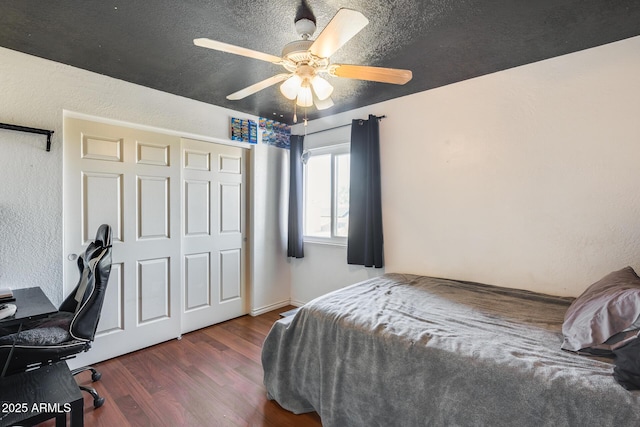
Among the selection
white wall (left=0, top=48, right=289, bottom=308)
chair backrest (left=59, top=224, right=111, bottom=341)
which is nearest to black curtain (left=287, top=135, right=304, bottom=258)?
white wall (left=0, top=48, right=289, bottom=308)

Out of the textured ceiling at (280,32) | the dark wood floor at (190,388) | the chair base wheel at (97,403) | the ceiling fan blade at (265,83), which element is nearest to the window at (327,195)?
the textured ceiling at (280,32)

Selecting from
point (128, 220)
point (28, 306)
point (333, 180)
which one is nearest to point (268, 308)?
point (333, 180)

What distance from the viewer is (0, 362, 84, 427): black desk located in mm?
1319

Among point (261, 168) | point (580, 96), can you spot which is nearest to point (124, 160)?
point (261, 168)

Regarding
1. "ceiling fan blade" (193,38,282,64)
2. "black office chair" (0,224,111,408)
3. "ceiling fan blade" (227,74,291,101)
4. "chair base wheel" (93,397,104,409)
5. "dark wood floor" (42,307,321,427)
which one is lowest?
"dark wood floor" (42,307,321,427)

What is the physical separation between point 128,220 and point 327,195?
207 cm

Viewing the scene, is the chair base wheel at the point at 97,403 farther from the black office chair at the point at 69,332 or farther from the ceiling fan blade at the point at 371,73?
the ceiling fan blade at the point at 371,73

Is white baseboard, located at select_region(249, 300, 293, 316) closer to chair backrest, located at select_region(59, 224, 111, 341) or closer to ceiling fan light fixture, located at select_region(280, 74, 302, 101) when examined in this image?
chair backrest, located at select_region(59, 224, 111, 341)

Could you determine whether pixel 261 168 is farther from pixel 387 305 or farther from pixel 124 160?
pixel 387 305

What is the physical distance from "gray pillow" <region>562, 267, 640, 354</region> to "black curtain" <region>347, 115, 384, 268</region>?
5.52 feet

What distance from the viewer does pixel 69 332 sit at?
1869 mm

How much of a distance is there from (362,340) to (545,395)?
2.66 feet

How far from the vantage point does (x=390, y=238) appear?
3062mm

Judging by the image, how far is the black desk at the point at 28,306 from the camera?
155cm
